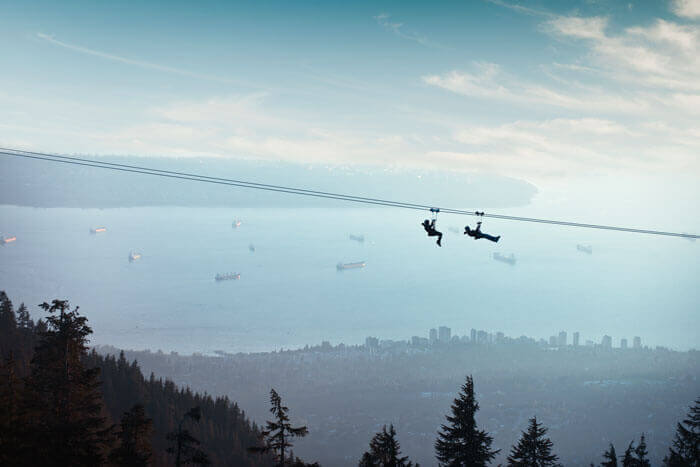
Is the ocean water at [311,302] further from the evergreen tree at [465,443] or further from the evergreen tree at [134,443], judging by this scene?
the evergreen tree at [134,443]

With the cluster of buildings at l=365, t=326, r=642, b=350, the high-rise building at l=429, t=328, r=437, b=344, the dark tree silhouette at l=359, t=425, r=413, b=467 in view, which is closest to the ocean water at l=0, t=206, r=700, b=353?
the cluster of buildings at l=365, t=326, r=642, b=350

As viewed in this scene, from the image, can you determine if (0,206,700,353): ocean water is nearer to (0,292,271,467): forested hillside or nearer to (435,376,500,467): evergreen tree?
(435,376,500,467): evergreen tree

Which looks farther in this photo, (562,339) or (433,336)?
(562,339)

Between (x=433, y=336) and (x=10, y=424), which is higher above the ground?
(x=10, y=424)

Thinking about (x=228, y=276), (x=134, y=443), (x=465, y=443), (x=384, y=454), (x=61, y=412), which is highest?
(x=61, y=412)

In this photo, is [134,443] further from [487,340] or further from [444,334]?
[487,340]

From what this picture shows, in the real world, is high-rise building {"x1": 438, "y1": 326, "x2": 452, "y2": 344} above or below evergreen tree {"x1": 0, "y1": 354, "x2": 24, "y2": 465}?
below

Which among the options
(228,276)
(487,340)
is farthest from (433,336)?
(228,276)
